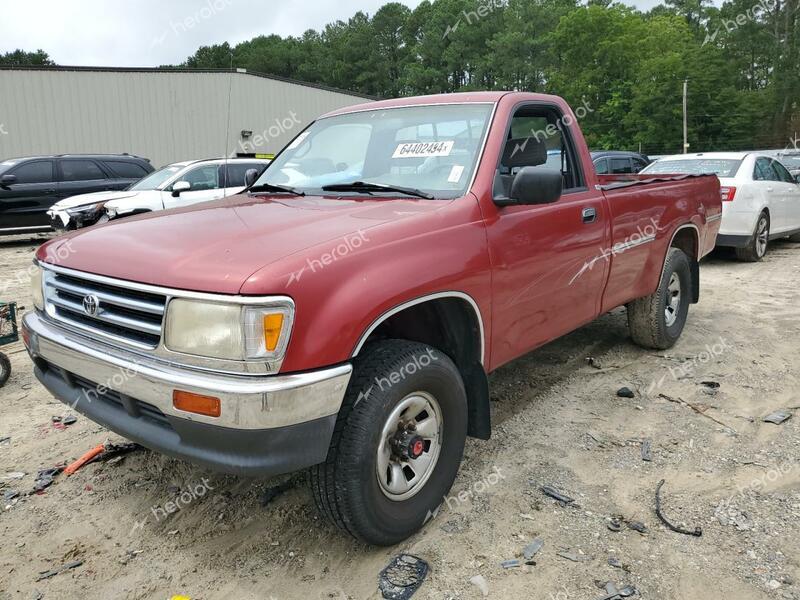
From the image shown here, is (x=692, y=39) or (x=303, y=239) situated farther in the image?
(x=692, y=39)

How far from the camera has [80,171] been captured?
1352cm

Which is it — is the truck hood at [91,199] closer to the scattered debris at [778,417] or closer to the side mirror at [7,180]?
the side mirror at [7,180]

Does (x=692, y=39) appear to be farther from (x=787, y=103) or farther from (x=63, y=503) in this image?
(x=63, y=503)

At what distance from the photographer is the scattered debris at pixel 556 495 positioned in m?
3.09

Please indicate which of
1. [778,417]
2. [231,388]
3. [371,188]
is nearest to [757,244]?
[778,417]

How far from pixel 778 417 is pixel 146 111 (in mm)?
23206

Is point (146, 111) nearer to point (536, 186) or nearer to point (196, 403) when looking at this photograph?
point (536, 186)

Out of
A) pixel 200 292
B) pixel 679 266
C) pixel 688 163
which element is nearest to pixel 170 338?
pixel 200 292

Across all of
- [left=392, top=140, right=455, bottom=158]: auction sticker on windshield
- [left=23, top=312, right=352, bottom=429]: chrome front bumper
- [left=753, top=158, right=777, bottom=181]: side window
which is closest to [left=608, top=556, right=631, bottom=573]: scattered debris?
[left=23, top=312, right=352, bottom=429]: chrome front bumper

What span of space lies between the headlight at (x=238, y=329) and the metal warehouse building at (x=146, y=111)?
19603mm

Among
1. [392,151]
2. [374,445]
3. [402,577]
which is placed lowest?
[402,577]

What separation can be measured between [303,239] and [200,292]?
47 cm

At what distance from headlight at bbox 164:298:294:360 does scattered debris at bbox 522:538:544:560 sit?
140 centimetres

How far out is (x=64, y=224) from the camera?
1088 centimetres
